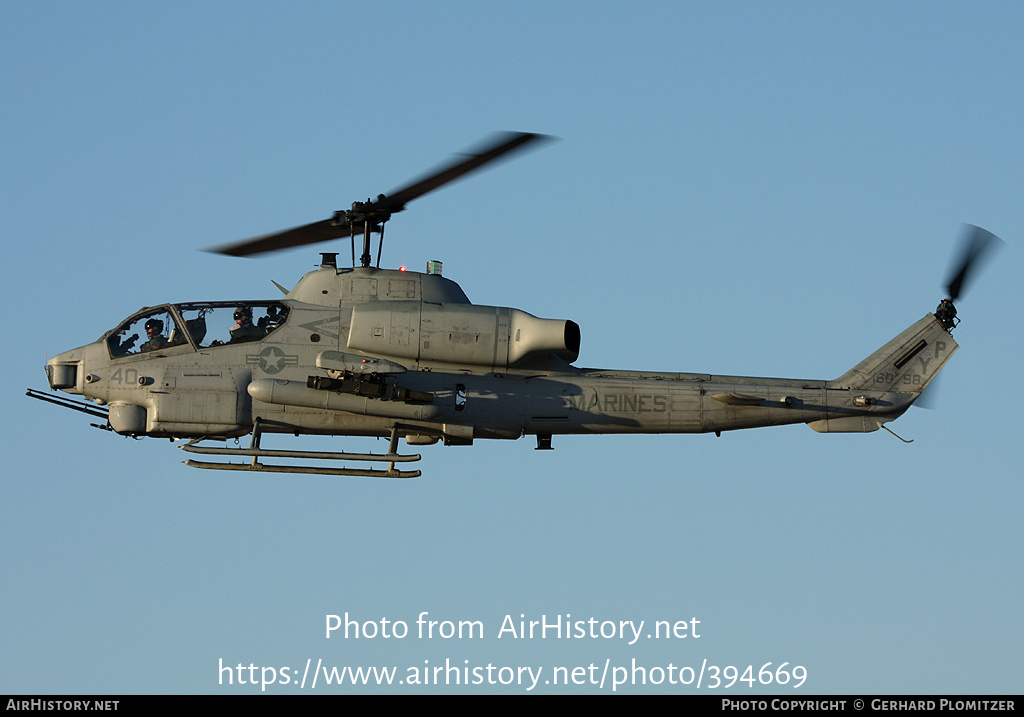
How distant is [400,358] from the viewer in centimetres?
2816

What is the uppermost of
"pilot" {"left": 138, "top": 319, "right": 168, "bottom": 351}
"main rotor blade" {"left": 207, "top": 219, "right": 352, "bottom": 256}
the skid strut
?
"main rotor blade" {"left": 207, "top": 219, "right": 352, "bottom": 256}

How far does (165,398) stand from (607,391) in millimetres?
7688

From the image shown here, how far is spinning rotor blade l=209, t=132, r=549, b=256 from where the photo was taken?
2591 cm

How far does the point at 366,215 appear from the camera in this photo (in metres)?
28.7

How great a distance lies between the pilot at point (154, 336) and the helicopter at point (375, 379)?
2 cm

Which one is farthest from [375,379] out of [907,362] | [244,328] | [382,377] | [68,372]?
[907,362]

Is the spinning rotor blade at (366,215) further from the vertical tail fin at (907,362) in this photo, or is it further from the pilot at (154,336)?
the vertical tail fin at (907,362)

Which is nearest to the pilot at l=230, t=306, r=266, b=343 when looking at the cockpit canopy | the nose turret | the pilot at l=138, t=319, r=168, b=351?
the cockpit canopy

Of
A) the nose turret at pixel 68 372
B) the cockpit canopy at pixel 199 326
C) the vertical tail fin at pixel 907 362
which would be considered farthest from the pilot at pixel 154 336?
the vertical tail fin at pixel 907 362

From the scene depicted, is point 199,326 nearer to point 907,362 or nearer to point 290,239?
point 290,239

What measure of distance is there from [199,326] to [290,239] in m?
Answer: 2.42

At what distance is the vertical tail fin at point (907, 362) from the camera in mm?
29688

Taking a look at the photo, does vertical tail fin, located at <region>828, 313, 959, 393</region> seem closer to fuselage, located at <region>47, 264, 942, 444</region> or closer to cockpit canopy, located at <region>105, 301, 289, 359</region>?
fuselage, located at <region>47, 264, 942, 444</region>
